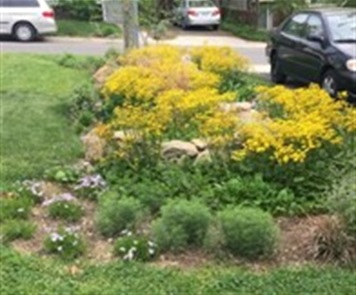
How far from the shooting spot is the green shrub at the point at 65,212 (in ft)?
20.4

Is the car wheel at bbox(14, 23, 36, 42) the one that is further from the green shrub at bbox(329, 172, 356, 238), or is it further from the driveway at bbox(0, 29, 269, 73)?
the green shrub at bbox(329, 172, 356, 238)

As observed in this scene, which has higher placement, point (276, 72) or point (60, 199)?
point (60, 199)

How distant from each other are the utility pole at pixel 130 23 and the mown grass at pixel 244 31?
49.0ft

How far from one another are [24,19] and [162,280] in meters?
22.6

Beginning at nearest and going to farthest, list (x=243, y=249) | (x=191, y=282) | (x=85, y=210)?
1. (x=191, y=282)
2. (x=243, y=249)
3. (x=85, y=210)

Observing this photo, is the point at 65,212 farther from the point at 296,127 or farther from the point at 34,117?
the point at 34,117

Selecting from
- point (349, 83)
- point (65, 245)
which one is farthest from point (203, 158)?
point (349, 83)

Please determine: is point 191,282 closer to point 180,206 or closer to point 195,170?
point 180,206

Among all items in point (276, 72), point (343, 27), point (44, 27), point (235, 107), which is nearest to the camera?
point (235, 107)

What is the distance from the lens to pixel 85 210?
6.43 metres

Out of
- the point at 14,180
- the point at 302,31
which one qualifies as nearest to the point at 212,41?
the point at 302,31

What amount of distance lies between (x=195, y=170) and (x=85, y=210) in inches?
42.5

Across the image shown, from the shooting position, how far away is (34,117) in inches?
412

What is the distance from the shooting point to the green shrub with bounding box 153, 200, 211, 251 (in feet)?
18.0
